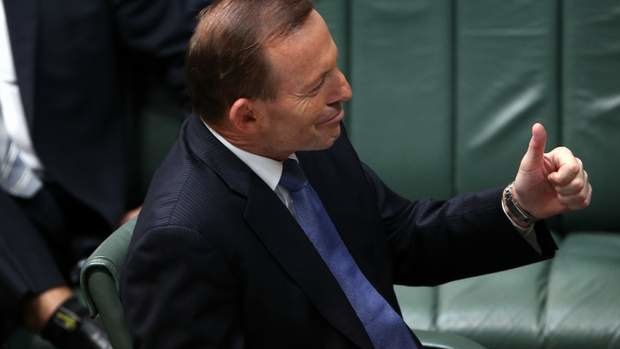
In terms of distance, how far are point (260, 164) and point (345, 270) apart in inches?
8.3

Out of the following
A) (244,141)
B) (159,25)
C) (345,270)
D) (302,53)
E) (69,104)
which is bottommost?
(69,104)

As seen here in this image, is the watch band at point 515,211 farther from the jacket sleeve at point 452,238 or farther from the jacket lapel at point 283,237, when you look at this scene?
the jacket lapel at point 283,237

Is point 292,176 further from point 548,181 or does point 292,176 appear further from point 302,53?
point 548,181

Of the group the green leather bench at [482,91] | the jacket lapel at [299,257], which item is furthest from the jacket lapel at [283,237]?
the green leather bench at [482,91]

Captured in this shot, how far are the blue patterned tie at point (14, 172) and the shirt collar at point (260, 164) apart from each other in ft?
4.32

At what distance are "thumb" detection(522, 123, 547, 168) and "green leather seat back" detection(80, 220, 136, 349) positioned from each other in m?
0.62

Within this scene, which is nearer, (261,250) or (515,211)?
(261,250)

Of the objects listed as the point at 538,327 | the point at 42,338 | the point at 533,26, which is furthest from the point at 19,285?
the point at 533,26

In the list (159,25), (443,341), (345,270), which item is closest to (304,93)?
(345,270)

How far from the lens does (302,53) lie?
167cm

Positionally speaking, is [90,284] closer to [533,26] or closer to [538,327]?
[538,327]

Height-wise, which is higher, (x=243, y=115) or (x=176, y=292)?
(x=243, y=115)

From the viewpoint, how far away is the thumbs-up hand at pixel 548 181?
1.72 meters

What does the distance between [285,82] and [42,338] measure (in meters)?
A: 1.42
